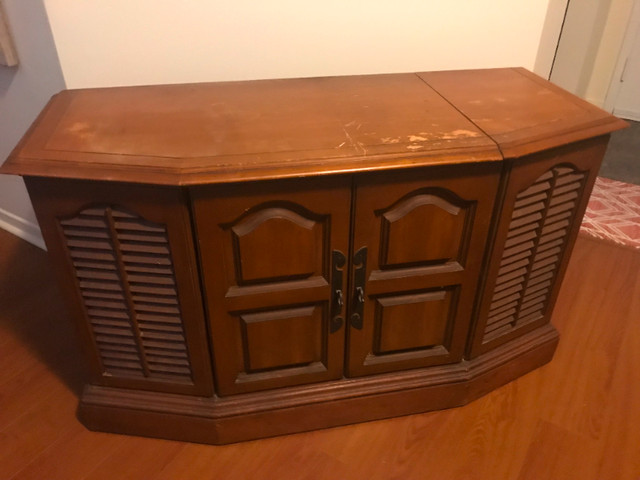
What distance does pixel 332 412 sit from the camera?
4.83 ft

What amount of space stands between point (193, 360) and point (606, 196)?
239 cm

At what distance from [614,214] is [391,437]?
Result: 181 cm

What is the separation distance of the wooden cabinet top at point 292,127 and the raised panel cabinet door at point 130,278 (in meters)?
0.06

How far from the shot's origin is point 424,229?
123 cm

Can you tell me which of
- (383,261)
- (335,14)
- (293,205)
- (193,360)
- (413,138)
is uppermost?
(335,14)

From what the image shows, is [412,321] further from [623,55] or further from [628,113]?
[628,113]

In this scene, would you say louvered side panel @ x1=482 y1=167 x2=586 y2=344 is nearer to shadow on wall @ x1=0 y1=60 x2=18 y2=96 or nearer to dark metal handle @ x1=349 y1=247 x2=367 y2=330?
dark metal handle @ x1=349 y1=247 x2=367 y2=330

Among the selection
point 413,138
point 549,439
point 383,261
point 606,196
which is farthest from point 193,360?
point 606,196

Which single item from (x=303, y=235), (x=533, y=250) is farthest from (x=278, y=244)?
(x=533, y=250)

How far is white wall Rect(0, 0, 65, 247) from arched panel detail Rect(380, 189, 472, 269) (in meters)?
0.95

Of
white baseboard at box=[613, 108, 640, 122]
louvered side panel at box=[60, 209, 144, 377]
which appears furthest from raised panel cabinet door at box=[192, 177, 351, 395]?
white baseboard at box=[613, 108, 640, 122]

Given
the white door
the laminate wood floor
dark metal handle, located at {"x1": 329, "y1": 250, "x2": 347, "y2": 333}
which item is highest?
dark metal handle, located at {"x1": 329, "y1": 250, "x2": 347, "y2": 333}

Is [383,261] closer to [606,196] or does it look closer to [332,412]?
[332,412]

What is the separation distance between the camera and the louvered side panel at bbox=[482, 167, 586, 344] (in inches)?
51.8
